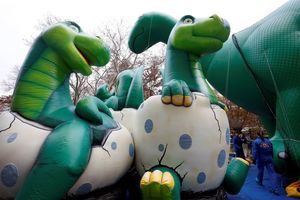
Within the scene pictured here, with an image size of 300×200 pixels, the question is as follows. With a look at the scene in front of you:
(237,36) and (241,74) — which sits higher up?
(237,36)

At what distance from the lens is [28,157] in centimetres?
280

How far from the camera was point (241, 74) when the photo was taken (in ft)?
20.2

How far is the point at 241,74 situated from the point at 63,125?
4156 mm

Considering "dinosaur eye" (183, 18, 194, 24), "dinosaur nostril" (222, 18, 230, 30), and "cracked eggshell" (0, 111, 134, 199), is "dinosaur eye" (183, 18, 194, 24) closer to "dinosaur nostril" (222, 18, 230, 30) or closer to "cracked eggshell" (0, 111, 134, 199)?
"dinosaur nostril" (222, 18, 230, 30)

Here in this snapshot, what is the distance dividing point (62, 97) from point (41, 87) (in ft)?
0.80

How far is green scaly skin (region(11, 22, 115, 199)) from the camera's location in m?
2.78

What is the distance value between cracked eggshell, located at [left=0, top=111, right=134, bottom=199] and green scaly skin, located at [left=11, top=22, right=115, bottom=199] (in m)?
0.09

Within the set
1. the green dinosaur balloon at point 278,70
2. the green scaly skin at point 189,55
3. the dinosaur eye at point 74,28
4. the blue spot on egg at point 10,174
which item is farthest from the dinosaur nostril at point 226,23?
the blue spot on egg at point 10,174

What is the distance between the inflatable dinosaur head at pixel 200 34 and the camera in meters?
3.33

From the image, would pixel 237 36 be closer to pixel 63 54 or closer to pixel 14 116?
pixel 63 54

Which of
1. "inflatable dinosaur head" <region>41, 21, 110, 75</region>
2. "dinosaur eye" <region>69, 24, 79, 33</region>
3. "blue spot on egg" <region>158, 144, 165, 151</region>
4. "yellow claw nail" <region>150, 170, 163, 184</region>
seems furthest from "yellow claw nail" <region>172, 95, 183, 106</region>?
"dinosaur eye" <region>69, 24, 79, 33</region>

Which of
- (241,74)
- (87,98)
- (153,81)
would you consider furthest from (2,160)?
(153,81)

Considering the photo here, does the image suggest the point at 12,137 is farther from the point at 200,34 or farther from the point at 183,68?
the point at 200,34

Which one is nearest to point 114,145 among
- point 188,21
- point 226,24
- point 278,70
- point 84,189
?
point 84,189
